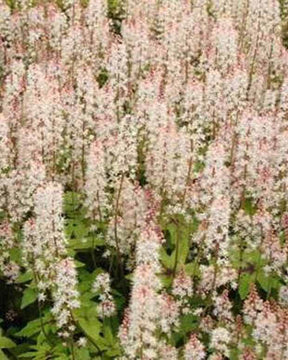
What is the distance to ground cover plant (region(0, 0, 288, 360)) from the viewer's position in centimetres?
736

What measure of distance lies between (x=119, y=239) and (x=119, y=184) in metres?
0.68

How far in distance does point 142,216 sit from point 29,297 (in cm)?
162

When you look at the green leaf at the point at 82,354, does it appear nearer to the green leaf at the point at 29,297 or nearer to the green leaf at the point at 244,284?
the green leaf at the point at 29,297

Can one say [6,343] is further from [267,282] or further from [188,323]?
[267,282]

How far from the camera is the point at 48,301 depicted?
8.70 m

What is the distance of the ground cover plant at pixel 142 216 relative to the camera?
7359 mm

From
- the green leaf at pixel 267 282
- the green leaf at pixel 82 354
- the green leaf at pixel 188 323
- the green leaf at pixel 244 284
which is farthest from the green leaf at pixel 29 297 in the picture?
the green leaf at pixel 267 282

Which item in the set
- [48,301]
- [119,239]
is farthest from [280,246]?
[48,301]

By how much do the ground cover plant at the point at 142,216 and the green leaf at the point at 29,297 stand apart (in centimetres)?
1

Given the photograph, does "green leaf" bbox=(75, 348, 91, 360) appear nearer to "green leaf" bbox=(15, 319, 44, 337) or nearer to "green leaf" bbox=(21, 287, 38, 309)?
"green leaf" bbox=(15, 319, 44, 337)

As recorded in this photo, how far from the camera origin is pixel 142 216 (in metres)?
8.69

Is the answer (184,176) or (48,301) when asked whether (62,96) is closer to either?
(184,176)

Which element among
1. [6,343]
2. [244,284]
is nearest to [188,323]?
[244,284]

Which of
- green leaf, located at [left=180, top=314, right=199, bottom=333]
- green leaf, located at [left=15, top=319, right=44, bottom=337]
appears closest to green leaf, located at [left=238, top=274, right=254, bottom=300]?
green leaf, located at [left=180, top=314, right=199, bottom=333]
